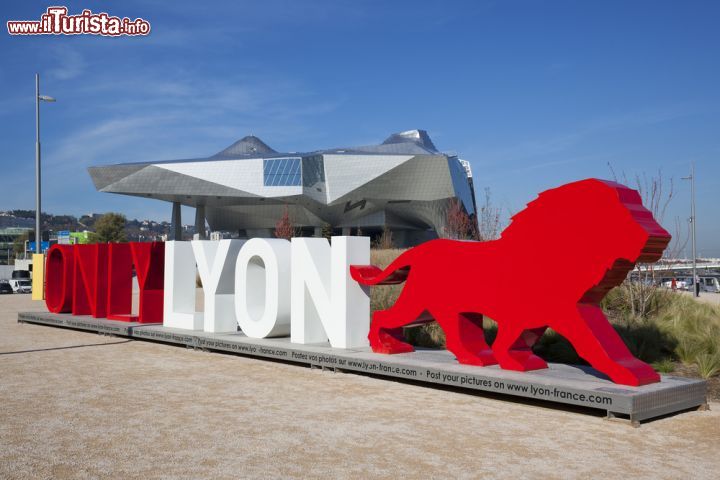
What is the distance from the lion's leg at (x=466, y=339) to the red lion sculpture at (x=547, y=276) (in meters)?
0.02

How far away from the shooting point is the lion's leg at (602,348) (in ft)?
28.0

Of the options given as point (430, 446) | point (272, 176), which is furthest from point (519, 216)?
point (272, 176)

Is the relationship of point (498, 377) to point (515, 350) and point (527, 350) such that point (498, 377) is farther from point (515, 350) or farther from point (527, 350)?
point (527, 350)

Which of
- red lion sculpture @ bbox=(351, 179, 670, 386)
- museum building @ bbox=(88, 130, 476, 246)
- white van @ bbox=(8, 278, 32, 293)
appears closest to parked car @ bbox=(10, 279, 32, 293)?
white van @ bbox=(8, 278, 32, 293)

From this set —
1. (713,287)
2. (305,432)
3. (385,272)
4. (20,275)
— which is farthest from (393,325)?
(20,275)

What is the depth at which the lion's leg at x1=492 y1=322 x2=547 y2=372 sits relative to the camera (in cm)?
961

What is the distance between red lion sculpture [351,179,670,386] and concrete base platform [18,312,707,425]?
0.39m

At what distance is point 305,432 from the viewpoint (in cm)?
714

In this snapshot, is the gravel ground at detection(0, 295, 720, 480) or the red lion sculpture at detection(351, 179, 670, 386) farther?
the red lion sculpture at detection(351, 179, 670, 386)

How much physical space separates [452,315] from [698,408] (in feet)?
11.3

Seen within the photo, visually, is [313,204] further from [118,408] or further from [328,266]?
[118,408]

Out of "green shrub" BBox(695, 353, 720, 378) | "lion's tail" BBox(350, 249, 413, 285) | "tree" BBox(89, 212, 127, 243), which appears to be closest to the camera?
"green shrub" BBox(695, 353, 720, 378)

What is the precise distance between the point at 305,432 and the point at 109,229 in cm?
9161

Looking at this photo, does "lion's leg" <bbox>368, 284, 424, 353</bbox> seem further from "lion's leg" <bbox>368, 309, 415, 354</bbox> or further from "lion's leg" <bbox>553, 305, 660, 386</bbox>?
"lion's leg" <bbox>553, 305, 660, 386</bbox>
